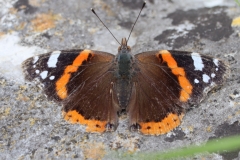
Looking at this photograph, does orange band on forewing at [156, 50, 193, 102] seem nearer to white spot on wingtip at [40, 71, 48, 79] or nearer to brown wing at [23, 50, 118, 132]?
brown wing at [23, 50, 118, 132]

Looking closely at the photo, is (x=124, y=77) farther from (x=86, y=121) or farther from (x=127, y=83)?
(x=86, y=121)

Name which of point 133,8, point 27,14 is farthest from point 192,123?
point 27,14

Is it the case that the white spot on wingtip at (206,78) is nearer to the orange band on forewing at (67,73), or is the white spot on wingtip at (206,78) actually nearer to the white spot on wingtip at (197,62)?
the white spot on wingtip at (197,62)

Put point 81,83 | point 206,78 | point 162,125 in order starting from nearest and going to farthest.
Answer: point 162,125, point 206,78, point 81,83

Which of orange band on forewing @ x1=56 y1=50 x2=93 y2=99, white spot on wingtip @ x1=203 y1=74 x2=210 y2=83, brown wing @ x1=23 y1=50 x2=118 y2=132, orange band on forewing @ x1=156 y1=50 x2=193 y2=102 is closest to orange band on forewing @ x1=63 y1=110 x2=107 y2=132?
brown wing @ x1=23 y1=50 x2=118 y2=132

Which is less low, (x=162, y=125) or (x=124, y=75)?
(x=124, y=75)

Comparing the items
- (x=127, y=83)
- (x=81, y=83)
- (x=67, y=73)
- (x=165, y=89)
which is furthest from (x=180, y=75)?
(x=67, y=73)

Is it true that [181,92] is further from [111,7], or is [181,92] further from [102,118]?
[111,7]
